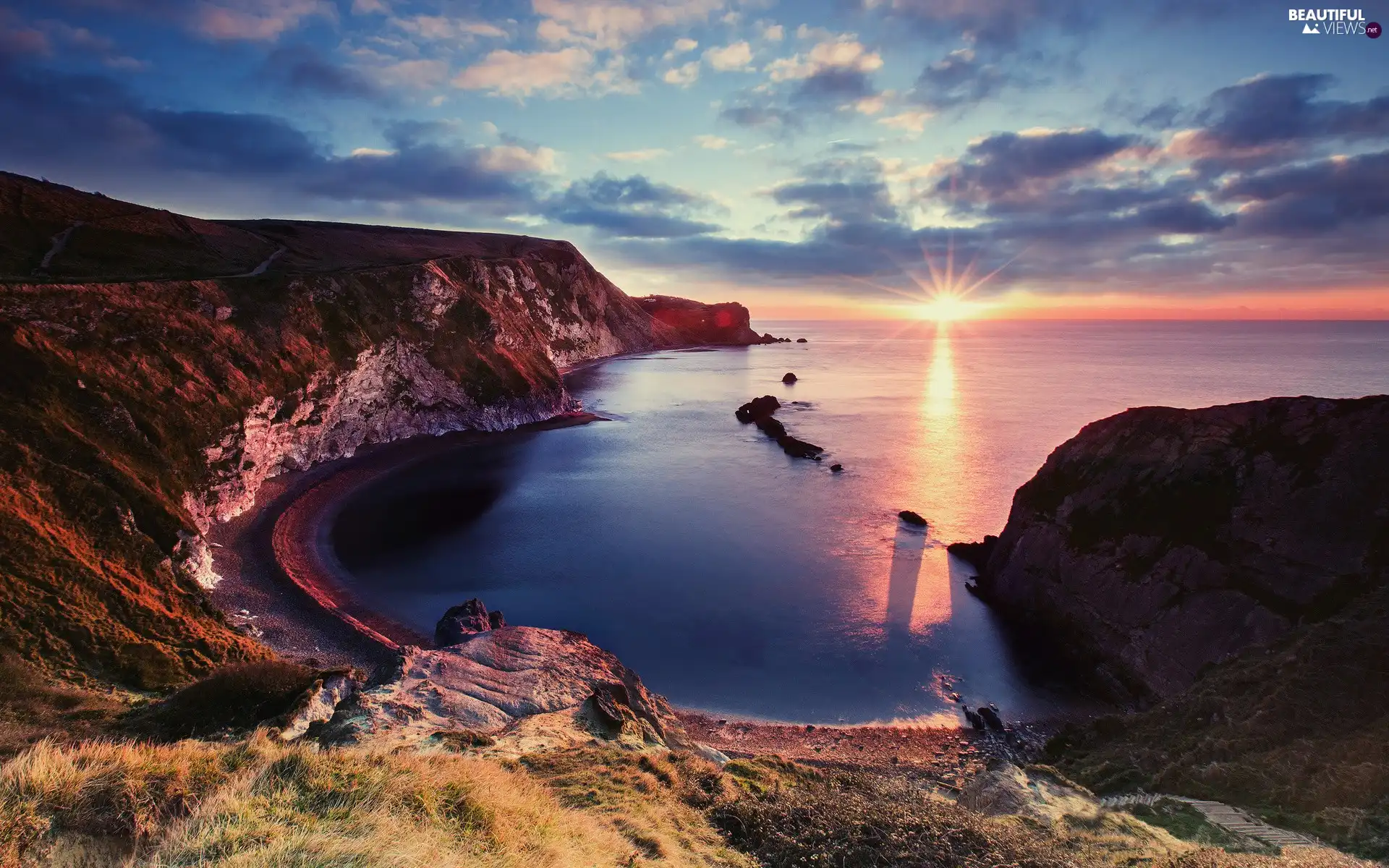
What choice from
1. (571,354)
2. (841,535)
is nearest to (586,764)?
(841,535)

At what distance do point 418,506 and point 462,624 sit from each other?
25.2 m

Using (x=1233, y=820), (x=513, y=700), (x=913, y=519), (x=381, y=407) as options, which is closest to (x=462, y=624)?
(x=513, y=700)

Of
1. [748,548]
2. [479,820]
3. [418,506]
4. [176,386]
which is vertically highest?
[176,386]

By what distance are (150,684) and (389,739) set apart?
1368 centimetres

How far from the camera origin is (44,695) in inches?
719

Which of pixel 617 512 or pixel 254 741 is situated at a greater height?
pixel 254 741

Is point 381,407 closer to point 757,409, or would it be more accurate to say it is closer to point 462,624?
point 462,624

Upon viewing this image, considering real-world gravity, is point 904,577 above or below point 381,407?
below

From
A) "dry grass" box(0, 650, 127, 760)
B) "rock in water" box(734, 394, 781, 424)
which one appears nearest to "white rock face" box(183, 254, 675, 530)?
"dry grass" box(0, 650, 127, 760)

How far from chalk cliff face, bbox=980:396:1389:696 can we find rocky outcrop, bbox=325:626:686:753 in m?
22.4

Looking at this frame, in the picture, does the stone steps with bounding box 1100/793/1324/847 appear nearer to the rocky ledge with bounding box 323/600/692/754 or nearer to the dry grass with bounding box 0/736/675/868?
the dry grass with bounding box 0/736/675/868

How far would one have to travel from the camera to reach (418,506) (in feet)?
166

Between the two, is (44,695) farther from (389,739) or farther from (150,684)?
(389,739)

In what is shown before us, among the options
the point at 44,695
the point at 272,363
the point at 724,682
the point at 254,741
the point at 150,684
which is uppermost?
the point at 272,363
